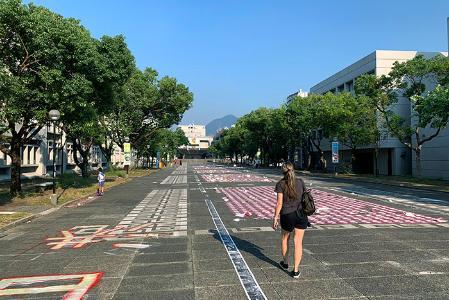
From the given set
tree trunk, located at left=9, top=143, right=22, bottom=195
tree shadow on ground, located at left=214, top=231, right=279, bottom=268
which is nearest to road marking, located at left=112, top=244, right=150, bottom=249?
tree shadow on ground, located at left=214, top=231, right=279, bottom=268

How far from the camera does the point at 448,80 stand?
33.0m

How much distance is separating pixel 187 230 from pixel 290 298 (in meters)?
6.45

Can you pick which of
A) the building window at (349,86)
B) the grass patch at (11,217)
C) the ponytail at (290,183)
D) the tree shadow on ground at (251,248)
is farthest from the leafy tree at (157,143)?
the ponytail at (290,183)

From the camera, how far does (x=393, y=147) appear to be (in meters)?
54.6

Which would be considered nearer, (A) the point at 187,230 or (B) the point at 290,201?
(B) the point at 290,201

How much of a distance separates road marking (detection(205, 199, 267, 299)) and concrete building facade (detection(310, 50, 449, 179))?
120 ft

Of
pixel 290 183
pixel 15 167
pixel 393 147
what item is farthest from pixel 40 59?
pixel 393 147

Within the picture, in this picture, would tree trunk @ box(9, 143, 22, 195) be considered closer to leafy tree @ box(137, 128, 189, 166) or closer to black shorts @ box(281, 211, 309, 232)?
black shorts @ box(281, 211, 309, 232)

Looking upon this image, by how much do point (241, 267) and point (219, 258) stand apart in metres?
0.86

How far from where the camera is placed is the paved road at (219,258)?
654 cm

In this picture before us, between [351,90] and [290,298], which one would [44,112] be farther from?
[351,90]

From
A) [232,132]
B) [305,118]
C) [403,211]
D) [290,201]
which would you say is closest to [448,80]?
[403,211]

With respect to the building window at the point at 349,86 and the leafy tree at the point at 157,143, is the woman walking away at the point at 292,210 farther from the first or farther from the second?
the building window at the point at 349,86

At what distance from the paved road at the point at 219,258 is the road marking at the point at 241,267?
0.05ft
